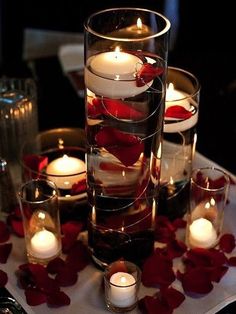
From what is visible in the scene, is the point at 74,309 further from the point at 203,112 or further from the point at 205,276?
the point at 203,112

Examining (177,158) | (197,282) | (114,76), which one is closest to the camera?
(114,76)

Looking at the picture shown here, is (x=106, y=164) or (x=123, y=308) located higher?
(x=106, y=164)

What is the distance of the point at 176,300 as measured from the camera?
92 centimetres

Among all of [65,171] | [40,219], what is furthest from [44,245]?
[65,171]

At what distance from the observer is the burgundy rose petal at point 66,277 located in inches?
37.3

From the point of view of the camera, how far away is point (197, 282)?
3.08 ft

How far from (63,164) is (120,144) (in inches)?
8.9

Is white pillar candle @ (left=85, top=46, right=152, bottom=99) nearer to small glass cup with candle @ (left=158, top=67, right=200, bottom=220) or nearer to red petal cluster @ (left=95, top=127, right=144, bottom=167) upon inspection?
A: red petal cluster @ (left=95, top=127, right=144, bottom=167)

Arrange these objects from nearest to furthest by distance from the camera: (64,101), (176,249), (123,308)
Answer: (123,308)
(176,249)
(64,101)

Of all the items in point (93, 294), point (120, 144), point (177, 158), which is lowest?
point (93, 294)

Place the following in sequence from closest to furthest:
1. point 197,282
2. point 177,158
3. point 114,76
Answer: point 114,76, point 197,282, point 177,158

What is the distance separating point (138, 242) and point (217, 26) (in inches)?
40.9

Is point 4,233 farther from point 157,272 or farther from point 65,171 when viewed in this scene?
point 157,272

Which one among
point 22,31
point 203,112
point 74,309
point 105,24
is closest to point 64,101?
point 203,112
